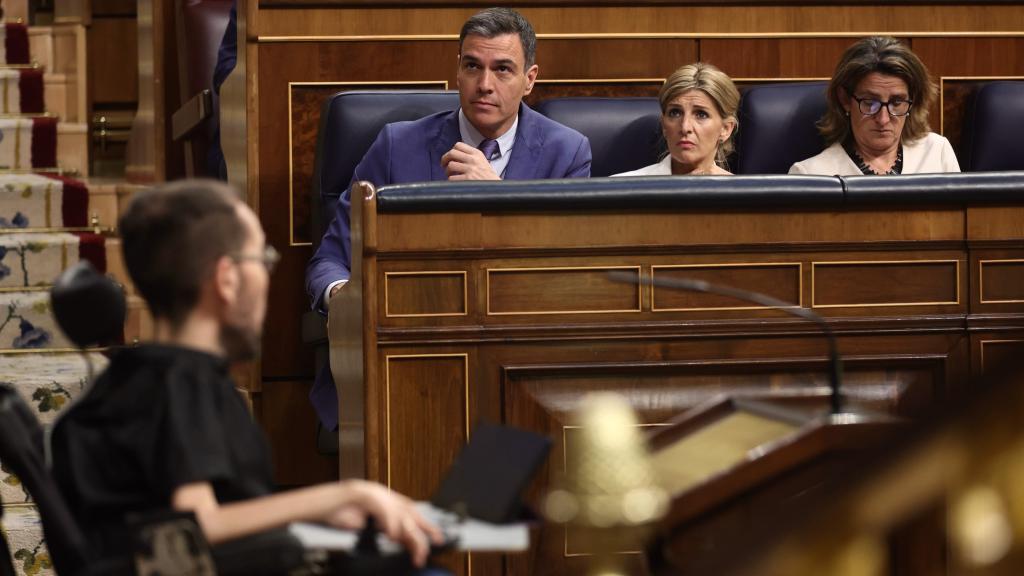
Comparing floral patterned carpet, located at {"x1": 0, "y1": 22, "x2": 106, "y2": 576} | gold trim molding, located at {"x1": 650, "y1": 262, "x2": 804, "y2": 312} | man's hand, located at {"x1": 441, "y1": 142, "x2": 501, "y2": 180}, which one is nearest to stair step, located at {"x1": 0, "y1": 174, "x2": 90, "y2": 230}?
floral patterned carpet, located at {"x1": 0, "y1": 22, "x2": 106, "y2": 576}

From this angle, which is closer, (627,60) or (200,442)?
(200,442)

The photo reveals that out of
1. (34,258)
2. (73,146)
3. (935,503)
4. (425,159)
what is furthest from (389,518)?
(73,146)

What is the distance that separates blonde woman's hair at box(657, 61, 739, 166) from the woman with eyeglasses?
15cm

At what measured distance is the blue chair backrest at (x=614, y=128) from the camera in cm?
268

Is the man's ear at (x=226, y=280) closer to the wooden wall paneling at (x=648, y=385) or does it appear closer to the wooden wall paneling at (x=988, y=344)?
the wooden wall paneling at (x=648, y=385)

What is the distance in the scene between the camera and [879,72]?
2.54m

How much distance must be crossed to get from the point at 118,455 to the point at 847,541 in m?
0.62

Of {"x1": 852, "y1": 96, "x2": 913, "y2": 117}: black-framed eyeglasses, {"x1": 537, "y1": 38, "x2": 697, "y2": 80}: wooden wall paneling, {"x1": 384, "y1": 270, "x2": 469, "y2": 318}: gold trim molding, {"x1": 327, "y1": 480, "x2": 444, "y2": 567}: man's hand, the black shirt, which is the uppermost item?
{"x1": 537, "y1": 38, "x2": 697, "y2": 80}: wooden wall paneling

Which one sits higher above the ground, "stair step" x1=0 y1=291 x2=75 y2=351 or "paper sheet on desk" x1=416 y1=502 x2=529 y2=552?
"stair step" x1=0 y1=291 x2=75 y2=351

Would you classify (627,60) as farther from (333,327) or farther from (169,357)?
(169,357)

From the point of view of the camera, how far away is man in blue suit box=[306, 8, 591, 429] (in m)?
2.43

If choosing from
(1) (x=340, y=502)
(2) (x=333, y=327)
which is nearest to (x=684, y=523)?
(1) (x=340, y=502)

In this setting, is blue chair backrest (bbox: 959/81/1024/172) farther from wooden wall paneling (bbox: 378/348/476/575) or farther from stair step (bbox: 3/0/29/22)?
stair step (bbox: 3/0/29/22)

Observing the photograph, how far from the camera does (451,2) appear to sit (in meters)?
2.76
